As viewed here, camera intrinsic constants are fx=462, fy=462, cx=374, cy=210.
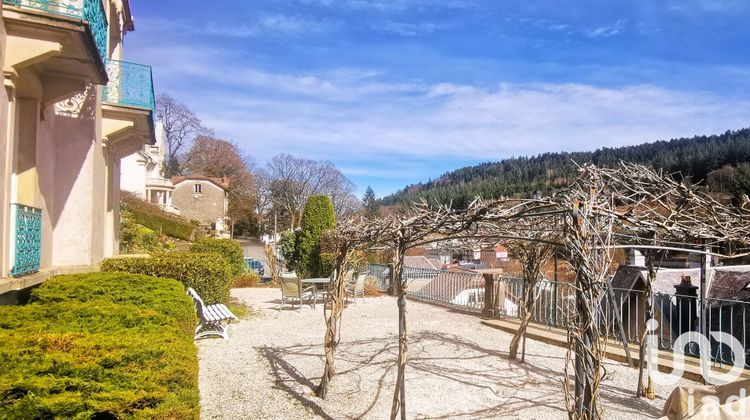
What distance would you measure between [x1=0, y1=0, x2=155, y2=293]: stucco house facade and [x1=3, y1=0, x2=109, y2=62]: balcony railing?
0.02m

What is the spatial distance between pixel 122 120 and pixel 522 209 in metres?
8.85

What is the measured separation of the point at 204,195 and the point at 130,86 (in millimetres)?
41547

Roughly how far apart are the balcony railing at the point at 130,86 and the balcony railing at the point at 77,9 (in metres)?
1.73

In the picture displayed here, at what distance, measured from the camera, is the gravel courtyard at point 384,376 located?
5406 millimetres

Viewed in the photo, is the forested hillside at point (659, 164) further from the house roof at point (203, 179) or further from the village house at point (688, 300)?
the house roof at point (203, 179)

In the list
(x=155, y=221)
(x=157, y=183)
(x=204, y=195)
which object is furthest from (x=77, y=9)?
(x=204, y=195)

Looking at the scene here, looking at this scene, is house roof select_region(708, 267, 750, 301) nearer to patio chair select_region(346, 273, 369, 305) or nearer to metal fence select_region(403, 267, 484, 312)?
metal fence select_region(403, 267, 484, 312)

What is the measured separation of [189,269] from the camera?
970 cm

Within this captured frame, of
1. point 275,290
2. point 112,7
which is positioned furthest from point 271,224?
point 112,7

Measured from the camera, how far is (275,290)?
54.9 ft

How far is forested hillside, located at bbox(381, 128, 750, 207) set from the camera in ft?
84.8

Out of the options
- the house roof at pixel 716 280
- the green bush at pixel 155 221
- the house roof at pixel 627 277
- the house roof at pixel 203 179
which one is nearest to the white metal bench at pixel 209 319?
the house roof at pixel 716 280

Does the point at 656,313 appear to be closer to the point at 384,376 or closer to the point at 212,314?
the point at 384,376

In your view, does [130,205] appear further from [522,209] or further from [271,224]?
[522,209]
